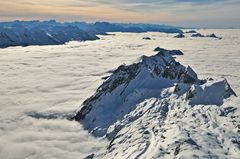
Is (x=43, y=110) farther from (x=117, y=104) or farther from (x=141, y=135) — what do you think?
(x=141, y=135)

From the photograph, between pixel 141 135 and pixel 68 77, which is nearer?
pixel 141 135

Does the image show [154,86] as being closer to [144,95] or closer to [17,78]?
[144,95]

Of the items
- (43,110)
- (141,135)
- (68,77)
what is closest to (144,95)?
(141,135)

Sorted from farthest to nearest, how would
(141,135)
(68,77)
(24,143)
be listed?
(68,77), (24,143), (141,135)

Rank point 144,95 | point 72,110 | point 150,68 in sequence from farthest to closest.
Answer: point 150,68
point 72,110
point 144,95

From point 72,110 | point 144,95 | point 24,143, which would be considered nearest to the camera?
point 24,143

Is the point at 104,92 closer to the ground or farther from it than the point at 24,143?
farther from it

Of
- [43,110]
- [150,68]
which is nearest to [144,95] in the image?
[150,68]
